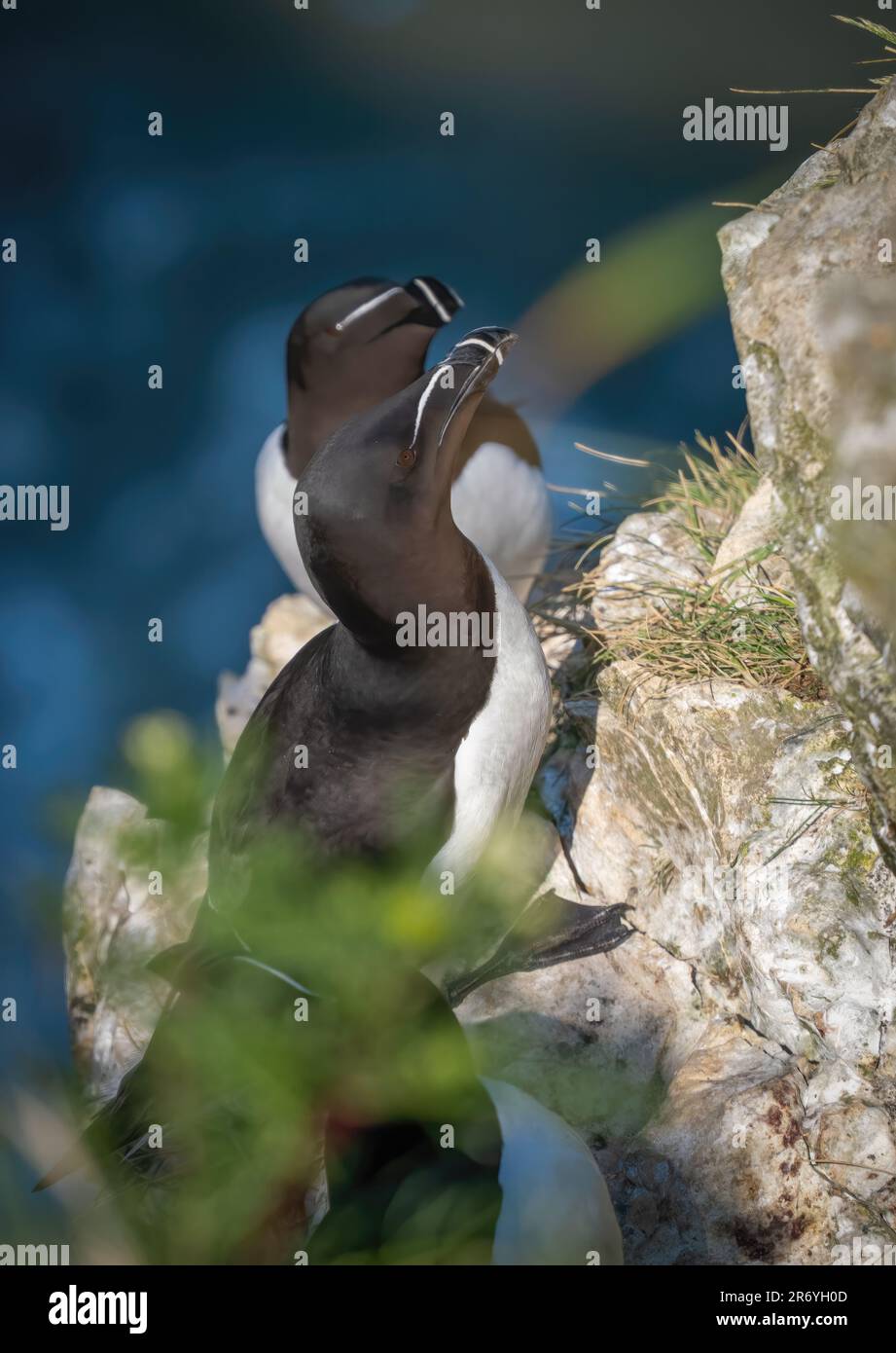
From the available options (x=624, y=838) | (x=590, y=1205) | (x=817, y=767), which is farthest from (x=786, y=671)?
(x=590, y=1205)

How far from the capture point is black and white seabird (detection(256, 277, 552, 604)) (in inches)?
183

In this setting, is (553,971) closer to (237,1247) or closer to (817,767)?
(817,767)

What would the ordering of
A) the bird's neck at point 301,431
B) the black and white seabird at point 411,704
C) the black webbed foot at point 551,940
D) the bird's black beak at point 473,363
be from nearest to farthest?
the black and white seabird at point 411,704 < the bird's black beak at point 473,363 < the black webbed foot at point 551,940 < the bird's neck at point 301,431

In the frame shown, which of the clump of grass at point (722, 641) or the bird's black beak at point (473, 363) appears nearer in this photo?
the bird's black beak at point (473, 363)

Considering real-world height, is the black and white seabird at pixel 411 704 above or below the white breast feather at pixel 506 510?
below

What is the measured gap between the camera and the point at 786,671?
315 cm

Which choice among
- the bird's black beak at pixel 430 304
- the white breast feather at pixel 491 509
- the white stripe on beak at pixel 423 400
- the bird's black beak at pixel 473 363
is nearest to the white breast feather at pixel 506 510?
the white breast feather at pixel 491 509

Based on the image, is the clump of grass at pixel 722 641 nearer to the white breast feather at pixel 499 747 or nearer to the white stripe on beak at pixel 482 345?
the white breast feather at pixel 499 747

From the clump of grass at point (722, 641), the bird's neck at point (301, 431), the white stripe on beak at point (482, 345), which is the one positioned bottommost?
the clump of grass at point (722, 641)

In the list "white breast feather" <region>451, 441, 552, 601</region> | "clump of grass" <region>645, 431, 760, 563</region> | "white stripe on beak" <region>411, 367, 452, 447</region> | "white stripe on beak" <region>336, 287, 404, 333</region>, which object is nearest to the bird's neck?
"white stripe on beak" <region>336, 287, 404, 333</region>

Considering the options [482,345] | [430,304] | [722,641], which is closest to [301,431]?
[430,304]

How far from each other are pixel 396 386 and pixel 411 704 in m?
2.08

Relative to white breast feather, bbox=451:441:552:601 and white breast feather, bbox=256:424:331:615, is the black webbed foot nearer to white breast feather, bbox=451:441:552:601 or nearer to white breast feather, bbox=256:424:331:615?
white breast feather, bbox=451:441:552:601

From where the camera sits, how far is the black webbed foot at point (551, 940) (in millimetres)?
3449
